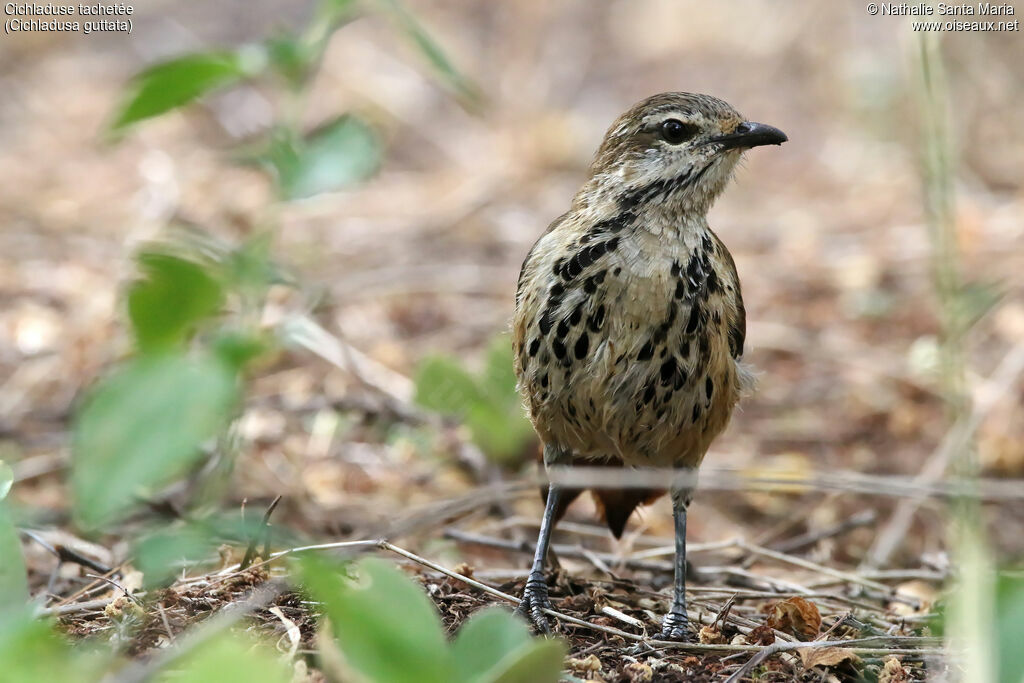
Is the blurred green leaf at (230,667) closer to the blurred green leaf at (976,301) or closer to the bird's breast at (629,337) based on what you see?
the blurred green leaf at (976,301)

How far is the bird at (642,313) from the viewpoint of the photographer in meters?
3.59

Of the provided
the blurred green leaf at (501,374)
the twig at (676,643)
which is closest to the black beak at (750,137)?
the blurred green leaf at (501,374)

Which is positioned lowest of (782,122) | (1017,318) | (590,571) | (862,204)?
(590,571)

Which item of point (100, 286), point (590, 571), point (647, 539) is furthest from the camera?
point (100, 286)

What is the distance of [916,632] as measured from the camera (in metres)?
3.62

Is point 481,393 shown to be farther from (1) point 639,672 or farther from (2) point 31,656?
(2) point 31,656

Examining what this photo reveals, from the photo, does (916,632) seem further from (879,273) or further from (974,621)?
(879,273)

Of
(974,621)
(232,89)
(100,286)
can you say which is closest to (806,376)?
(100,286)

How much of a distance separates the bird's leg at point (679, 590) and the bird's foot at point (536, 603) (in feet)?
1.16

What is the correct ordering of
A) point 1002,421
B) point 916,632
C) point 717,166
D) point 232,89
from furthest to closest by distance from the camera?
point 232,89 < point 1002,421 < point 717,166 < point 916,632

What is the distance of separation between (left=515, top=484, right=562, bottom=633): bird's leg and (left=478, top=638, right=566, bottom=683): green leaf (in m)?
1.34

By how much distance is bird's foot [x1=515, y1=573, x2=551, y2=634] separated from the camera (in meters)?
3.48

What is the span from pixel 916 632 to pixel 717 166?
1608 millimetres

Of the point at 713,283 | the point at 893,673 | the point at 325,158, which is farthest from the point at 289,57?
the point at 893,673
